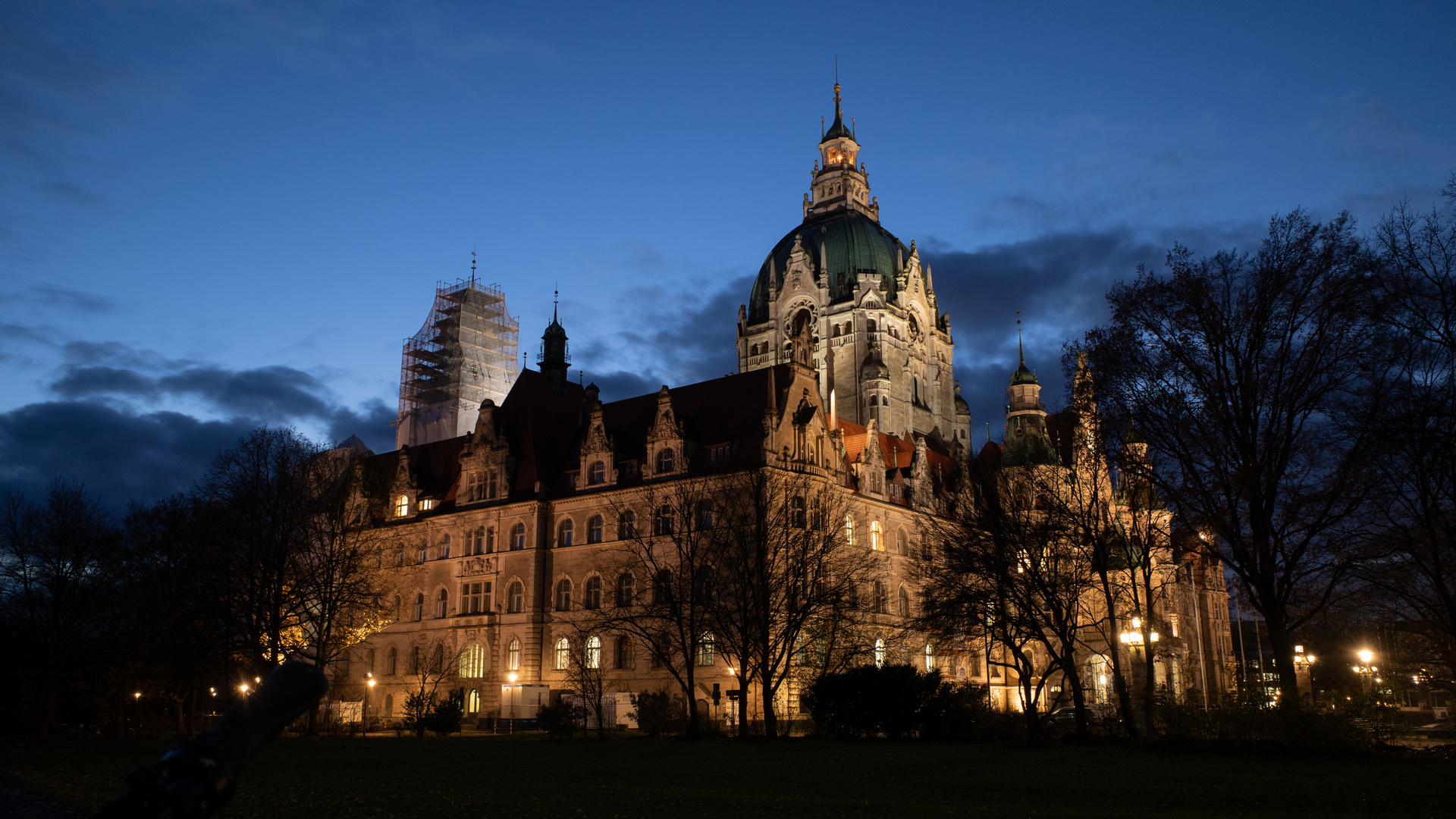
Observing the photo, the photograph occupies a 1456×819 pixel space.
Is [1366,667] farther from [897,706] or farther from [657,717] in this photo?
[657,717]

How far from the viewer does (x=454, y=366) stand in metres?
96.2

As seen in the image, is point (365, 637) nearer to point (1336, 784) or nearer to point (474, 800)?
point (474, 800)

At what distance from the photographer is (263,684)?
11.5 ft

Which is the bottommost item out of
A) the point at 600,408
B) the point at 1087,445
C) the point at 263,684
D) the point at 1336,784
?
the point at 1336,784

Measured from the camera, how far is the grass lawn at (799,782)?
17.8 metres

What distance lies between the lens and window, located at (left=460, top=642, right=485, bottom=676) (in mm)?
66375

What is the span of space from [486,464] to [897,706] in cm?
3908

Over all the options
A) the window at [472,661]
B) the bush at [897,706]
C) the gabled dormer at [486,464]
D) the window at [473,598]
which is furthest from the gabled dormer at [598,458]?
the bush at [897,706]

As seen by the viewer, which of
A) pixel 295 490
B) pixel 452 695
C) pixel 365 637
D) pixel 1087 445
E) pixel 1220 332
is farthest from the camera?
pixel 365 637

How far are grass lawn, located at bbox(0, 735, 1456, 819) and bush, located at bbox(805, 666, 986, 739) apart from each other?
3.96 metres

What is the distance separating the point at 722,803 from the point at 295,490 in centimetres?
3994

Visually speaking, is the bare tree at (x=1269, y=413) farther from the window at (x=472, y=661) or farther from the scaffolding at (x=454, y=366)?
the scaffolding at (x=454, y=366)

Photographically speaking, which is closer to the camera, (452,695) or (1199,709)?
(1199,709)

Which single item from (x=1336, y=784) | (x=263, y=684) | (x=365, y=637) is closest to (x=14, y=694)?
(x=365, y=637)
